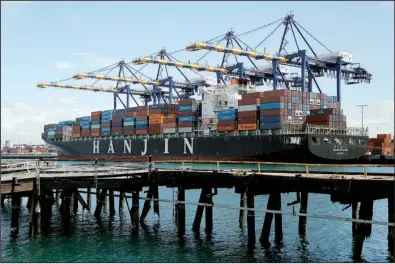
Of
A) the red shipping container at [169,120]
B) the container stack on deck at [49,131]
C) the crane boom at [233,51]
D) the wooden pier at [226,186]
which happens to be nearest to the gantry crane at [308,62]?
the crane boom at [233,51]

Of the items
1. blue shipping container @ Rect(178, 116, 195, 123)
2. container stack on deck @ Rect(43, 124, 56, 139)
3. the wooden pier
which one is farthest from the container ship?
the wooden pier

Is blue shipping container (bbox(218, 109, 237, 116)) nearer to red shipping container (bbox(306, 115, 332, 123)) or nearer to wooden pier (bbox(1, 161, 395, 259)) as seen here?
red shipping container (bbox(306, 115, 332, 123))

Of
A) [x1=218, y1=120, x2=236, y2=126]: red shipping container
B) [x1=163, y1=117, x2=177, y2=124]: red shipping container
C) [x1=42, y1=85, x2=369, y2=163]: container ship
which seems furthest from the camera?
[x1=163, y1=117, x2=177, y2=124]: red shipping container

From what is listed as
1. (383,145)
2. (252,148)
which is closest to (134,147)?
(252,148)

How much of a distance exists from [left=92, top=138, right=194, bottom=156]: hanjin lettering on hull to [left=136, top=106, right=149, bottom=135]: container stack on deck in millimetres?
2137

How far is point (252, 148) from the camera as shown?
72875mm

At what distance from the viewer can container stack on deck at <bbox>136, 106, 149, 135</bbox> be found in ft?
309

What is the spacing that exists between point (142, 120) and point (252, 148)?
103ft

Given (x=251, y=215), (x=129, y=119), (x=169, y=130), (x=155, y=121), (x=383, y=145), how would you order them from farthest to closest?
(x=383, y=145), (x=129, y=119), (x=155, y=121), (x=169, y=130), (x=251, y=215)

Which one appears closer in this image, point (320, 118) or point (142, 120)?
point (320, 118)

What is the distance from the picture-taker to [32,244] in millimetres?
23938

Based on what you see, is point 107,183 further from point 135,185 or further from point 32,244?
point 32,244

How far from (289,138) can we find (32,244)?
5109 cm

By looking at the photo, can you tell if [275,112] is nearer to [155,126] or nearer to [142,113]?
[155,126]
